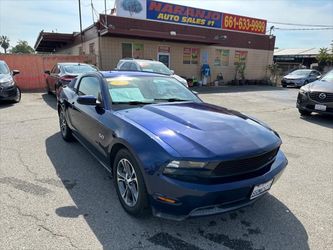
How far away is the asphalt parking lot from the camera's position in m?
2.63

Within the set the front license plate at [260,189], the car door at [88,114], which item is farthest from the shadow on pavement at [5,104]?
the front license plate at [260,189]

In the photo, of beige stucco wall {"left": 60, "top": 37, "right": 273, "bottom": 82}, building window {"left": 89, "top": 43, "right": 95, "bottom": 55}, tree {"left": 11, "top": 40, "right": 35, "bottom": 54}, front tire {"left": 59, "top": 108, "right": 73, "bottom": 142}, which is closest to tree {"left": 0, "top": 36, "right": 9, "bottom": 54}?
tree {"left": 11, "top": 40, "right": 35, "bottom": 54}

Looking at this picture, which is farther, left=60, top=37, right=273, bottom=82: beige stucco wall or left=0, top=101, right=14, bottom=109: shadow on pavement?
left=60, top=37, right=273, bottom=82: beige stucco wall

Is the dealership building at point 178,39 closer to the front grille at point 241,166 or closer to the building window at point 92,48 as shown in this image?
the building window at point 92,48

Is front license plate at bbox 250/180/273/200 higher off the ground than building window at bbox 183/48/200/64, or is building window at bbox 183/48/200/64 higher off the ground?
building window at bbox 183/48/200/64

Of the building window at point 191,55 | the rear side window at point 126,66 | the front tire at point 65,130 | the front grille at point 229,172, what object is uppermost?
the building window at point 191,55

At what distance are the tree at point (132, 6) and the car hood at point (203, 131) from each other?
1537 cm

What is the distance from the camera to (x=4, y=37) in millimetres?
88188

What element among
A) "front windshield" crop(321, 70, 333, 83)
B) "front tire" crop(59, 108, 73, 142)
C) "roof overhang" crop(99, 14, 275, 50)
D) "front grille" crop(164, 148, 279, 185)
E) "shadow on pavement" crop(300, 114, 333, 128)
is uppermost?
"roof overhang" crop(99, 14, 275, 50)

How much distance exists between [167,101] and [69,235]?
6.73 feet

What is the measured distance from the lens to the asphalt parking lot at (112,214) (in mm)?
2627

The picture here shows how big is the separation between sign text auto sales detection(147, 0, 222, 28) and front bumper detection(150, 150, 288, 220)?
1729 cm

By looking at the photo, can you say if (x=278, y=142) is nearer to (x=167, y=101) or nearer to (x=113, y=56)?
(x=167, y=101)

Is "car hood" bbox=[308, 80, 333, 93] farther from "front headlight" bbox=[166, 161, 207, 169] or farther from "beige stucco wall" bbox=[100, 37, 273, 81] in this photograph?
"beige stucco wall" bbox=[100, 37, 273, 81]
